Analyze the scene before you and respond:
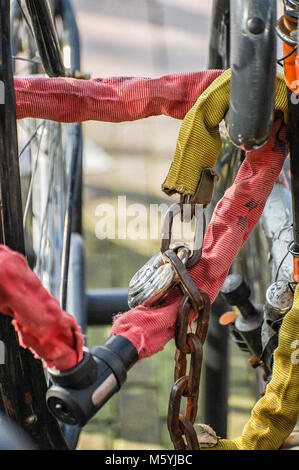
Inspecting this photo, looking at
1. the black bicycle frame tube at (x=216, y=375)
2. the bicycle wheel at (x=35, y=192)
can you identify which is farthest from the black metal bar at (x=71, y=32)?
the black bicycle frame tube at (x=216, y=375)

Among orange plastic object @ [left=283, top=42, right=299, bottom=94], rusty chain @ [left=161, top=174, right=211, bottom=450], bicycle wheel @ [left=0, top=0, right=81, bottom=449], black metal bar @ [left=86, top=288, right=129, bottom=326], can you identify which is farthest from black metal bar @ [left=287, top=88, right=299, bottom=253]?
black metal bar @ [left=86, top=288, right=129, bottom=326]

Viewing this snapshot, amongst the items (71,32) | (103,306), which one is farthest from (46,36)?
(103,306)

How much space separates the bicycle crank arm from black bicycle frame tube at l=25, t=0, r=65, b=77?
0.47m

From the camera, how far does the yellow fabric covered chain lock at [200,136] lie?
65 centimetres

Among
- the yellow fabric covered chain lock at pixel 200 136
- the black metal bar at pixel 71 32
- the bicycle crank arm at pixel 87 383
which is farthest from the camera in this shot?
the black metal bar at pixel 71 32

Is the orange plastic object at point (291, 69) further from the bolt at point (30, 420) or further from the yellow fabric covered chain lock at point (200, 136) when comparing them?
the bolt at point (30, 420)

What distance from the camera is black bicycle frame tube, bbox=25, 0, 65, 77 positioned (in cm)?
88

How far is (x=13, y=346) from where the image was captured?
0.65 meters

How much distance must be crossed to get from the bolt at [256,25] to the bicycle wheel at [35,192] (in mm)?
196

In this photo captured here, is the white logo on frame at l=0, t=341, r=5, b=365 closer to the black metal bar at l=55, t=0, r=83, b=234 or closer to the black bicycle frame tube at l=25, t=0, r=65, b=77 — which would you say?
the black bicycle frame tube at l=25, t=0, r=65, b=77

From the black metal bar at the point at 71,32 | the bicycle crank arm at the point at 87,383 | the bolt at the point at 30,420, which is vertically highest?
the black metal bar at the point at 71,32

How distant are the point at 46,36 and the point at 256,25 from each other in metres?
0.44

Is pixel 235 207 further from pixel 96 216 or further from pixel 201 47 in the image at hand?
pixel 201 47

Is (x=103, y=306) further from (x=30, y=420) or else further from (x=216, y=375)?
(x=30, y=420)
